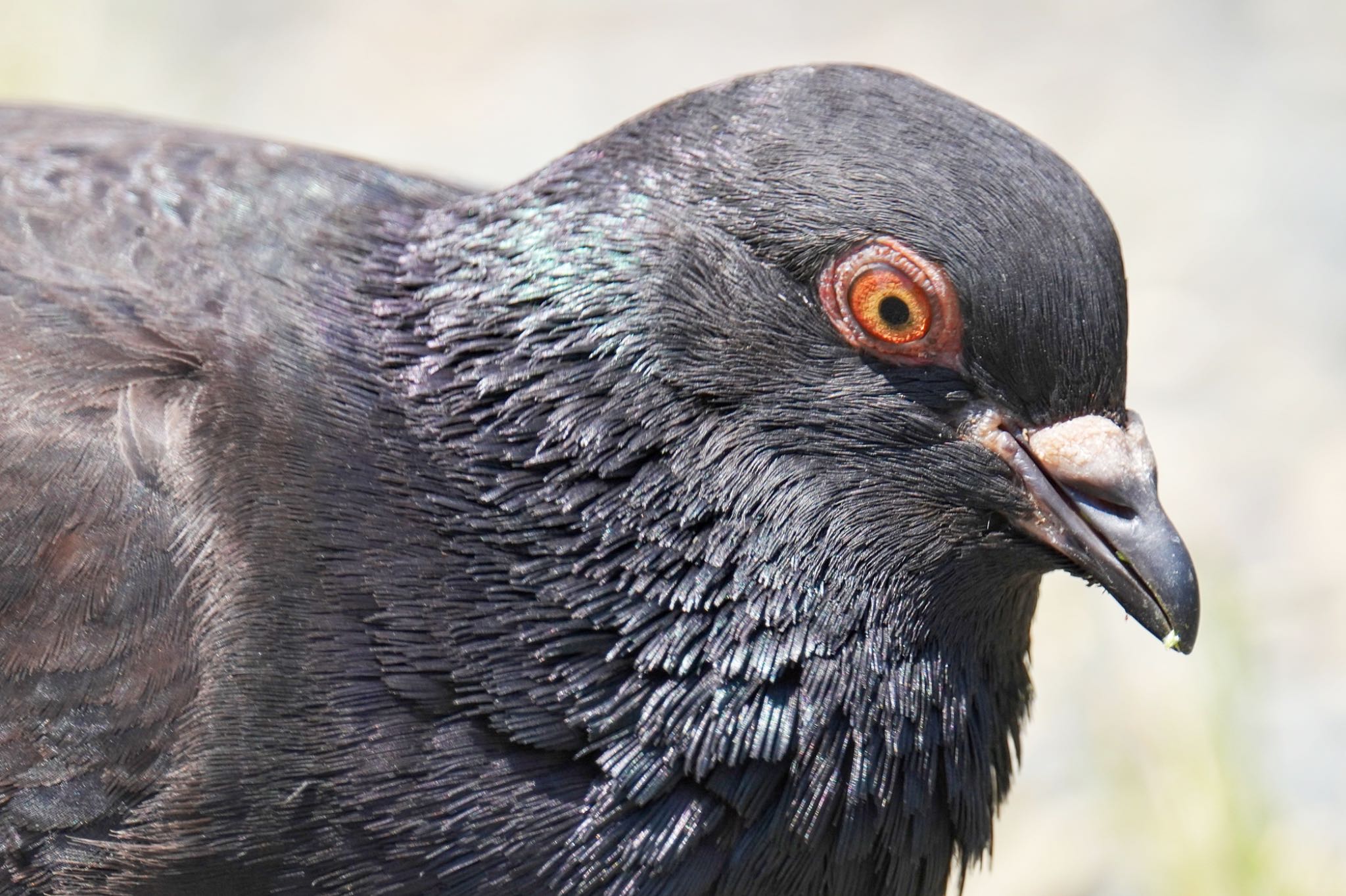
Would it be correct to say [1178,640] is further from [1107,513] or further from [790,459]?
[790,459]

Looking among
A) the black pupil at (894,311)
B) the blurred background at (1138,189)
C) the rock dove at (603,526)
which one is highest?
the blurred background at (1138,189)

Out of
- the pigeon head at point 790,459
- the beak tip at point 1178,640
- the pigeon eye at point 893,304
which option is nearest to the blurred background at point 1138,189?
the beak tip at point 1178,640

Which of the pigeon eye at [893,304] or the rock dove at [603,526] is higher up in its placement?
the pigeon eye at [893,304]

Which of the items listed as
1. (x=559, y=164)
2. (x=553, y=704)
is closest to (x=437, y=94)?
(x=559, y=164)

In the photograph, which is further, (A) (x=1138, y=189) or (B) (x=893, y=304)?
(A) (x=1138, y=189)

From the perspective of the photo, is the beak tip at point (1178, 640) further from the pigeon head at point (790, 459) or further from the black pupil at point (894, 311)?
the black pupil at point (894, 311)

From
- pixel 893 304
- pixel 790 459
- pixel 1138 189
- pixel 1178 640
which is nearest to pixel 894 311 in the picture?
pixel 893 304

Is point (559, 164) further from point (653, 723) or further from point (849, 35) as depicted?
point (849, 35)
